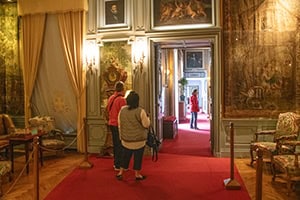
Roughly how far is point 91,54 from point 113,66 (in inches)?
24.0

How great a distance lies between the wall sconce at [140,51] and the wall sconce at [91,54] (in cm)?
98

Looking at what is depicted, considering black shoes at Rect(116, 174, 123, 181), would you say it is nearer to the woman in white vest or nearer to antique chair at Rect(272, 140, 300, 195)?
the woman in white vest

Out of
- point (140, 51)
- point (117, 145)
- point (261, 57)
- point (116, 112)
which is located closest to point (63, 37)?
point (140, 51)

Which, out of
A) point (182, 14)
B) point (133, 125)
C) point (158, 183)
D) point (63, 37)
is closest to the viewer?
point (133, 125)

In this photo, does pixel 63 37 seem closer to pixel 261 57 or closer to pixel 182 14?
pixel 182 14

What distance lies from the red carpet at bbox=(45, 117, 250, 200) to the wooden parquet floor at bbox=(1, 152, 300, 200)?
163 mm

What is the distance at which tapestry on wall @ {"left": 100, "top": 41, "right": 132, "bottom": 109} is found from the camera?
7500mm

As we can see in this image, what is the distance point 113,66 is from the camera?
7.56m

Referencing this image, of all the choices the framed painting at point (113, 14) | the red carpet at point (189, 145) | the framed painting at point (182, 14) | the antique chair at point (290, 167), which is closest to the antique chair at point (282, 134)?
the antique chair at point (290, 167)

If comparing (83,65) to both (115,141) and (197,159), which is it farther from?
(197,159)

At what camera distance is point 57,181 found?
5461mm

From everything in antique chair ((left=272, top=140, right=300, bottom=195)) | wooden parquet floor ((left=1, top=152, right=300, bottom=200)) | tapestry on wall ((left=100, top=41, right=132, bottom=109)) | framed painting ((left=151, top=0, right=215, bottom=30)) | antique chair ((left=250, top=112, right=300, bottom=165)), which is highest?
framed painting ((left=151, top=0, right=215, bottom=30))

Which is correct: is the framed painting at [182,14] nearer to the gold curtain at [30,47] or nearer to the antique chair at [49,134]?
the gold curtain at [30,47]

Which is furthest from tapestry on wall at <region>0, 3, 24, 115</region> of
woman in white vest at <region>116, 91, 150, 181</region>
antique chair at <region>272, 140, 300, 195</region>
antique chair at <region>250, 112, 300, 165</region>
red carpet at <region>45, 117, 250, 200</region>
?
antique chair at <region>272, 140, 300, 195</region>
